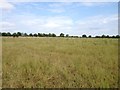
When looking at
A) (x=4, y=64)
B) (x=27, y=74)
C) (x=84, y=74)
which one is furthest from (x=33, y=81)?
(x=4, y=64)

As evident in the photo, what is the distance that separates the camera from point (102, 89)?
7.00m

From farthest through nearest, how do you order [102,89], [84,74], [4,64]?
[4,64]
[84,74]
[102,89]

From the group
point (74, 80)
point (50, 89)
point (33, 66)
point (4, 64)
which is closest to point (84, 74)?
point (74, 80)

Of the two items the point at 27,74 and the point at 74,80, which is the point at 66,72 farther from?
the point at 27,74

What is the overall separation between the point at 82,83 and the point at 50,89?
1.21 meters

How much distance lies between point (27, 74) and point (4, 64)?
79.7 inches

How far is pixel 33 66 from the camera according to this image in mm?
9359

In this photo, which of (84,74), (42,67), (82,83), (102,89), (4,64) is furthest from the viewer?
(4,64)

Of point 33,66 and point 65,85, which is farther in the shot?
point 33,66

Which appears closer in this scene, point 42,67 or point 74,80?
point 74,80

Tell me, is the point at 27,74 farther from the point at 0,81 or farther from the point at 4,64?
the point at 4,64

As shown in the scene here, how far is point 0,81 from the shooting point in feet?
25.4

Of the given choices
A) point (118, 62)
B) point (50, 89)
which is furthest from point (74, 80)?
point (118, 62)

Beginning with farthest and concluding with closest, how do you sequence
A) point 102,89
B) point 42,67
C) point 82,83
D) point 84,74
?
point 42,67 → point 84,74 → point 82,83 → point 102,89
